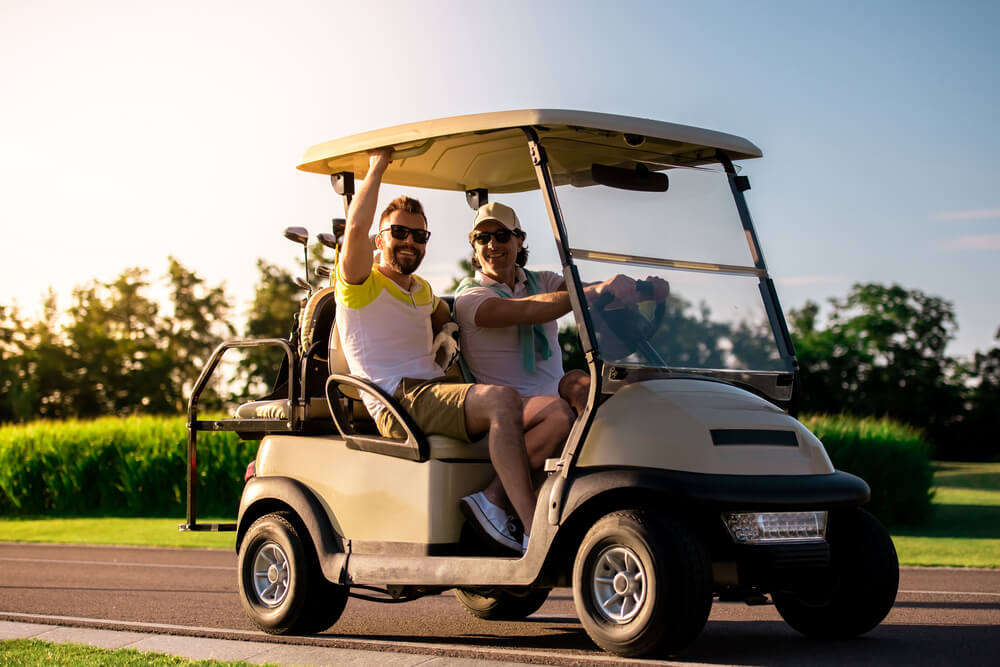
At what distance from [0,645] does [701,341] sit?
393 cm

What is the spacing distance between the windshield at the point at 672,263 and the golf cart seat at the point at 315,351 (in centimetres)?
182

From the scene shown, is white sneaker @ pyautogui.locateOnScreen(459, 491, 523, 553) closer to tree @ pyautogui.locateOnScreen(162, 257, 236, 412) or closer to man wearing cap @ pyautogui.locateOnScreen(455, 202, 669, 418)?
man wearing cap @ pyautogui.locateOnScreen(455, 202, 669, 418)

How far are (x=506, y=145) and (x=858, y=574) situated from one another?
2.81 meters

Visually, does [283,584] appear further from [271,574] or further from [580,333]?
[580,333]

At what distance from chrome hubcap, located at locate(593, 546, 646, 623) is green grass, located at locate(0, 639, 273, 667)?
170 cm

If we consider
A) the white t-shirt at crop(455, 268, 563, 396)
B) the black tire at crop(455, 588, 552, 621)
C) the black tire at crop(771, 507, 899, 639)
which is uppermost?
the white t-shirt at crop(455, 268, 563, 396)

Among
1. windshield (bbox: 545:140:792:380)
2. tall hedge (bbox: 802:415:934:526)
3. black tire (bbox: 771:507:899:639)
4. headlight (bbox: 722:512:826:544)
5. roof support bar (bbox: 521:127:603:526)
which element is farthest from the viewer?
tall hedge (bbox: 802:415:934:526)

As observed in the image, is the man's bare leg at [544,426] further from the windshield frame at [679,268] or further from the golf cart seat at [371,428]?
the windshield frame at [679,268]

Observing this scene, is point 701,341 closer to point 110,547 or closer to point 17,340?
point 110,547

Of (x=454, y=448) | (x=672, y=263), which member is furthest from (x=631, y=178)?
(x=454, y=448)

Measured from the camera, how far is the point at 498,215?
22.9 feet

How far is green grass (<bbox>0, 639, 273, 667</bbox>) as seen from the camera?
6.08 m

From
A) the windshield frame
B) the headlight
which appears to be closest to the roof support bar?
the windshield frame

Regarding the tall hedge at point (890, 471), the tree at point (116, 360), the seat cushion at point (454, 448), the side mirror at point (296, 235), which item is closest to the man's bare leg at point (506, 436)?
the seat cushion at point (454, 448)
